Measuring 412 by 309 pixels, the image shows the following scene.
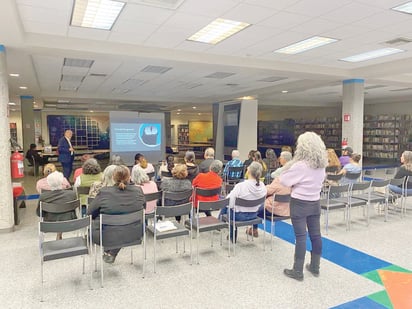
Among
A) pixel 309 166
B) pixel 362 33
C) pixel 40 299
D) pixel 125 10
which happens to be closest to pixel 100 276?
pixel 40 299

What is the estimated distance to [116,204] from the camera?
3.14m

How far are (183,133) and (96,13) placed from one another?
20.3 metres

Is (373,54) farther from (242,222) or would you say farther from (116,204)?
(116,204)

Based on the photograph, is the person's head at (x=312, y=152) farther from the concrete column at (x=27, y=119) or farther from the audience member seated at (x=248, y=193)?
the concrete column at (x=27, y=119)

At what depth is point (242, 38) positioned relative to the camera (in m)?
5.19

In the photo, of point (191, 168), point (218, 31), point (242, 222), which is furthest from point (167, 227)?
point (218, 31)

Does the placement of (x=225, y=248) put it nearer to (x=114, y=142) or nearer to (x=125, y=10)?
(x=125, y=10)

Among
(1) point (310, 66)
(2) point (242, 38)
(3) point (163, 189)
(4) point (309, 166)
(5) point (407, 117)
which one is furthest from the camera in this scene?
(5) point (407, 117)

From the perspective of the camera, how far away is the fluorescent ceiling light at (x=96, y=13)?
150 inches

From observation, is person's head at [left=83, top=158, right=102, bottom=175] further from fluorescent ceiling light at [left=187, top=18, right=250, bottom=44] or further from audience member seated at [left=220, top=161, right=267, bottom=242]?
fluorescent ceiling light at [left=187, top=18, right=250, bottom=44]

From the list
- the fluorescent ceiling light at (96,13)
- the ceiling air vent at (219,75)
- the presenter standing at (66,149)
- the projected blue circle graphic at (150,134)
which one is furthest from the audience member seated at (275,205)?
the projected blue circle graphic at (150,134)

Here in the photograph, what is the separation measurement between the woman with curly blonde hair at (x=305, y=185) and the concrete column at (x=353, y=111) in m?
6.07

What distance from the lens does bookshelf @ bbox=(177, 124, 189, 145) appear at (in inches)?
961

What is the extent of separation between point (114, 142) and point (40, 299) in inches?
271
